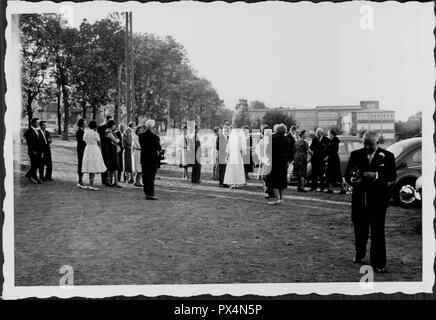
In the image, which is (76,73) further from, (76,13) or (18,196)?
(18,196)

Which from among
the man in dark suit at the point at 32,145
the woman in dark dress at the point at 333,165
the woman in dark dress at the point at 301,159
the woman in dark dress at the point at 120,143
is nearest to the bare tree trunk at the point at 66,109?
the man in dark suit at the point at 32,145

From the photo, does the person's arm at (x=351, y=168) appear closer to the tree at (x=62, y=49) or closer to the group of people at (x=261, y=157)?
the group of people at (x=261, y=157)

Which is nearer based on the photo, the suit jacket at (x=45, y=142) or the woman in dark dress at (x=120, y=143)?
the suit jacket at (x=45, y=142)

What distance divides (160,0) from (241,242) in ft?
10.8

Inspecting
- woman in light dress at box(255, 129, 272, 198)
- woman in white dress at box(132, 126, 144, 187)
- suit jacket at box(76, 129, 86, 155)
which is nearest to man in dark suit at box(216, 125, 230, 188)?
woman in light dress at box(255, 129, 272, 198)

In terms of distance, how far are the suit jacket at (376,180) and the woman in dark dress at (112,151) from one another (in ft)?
22.1

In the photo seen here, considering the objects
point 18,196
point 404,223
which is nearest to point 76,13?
point 18,196

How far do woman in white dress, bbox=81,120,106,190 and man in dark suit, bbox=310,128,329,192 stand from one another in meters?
4.69

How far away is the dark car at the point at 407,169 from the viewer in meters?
6.21

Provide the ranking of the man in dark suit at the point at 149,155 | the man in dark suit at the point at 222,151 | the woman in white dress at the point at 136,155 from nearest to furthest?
the man in dark suit at the point at 149,155 < the woman in white dress at the point at 136,155 < the man in dark suit at the point at 222,151

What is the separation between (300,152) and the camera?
12.1 m

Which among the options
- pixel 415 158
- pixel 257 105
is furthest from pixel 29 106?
pixel 415 158

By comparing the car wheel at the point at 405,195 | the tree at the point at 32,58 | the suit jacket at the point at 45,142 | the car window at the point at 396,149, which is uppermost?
the tree at the point at 32,58
